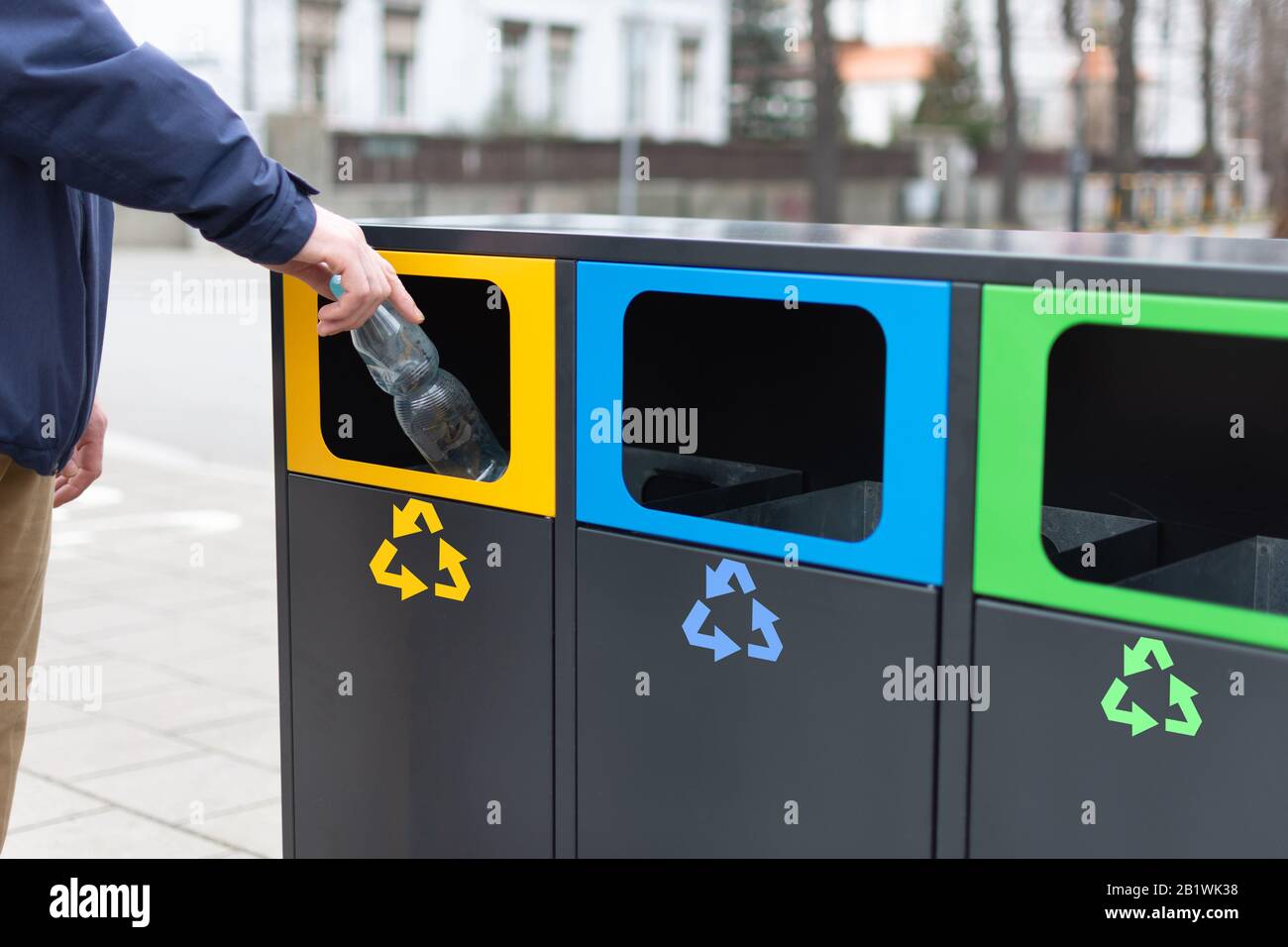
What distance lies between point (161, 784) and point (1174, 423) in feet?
7.60

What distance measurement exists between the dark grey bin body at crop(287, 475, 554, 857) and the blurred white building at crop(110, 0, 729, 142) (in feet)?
67.2

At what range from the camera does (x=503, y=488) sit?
2283 millimetres

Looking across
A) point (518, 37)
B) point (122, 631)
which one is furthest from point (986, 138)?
point (122, 631)

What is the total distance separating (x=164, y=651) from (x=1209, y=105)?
28.0m

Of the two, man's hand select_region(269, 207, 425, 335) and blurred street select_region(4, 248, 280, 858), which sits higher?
man's hand select_region(269, 207, 425, 335)

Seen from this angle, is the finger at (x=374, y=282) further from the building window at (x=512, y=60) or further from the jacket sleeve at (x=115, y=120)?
the building window at (x=512, y=60)

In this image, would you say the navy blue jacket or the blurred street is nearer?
the navy blue jacket

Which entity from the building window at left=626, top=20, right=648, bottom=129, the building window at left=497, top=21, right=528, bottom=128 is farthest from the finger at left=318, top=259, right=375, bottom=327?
the building window at left=626, top=20, right=648, bottom=129

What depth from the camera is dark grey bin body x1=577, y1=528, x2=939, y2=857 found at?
6.40 ft

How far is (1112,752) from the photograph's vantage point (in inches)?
70.0

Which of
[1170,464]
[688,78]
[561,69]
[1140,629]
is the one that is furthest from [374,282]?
[688,78]

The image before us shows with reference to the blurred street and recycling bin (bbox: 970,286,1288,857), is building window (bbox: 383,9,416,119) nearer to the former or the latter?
the blurred street

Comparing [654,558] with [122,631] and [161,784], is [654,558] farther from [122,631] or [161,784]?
[122,631]

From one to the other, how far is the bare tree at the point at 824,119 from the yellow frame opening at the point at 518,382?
17.0 metres
